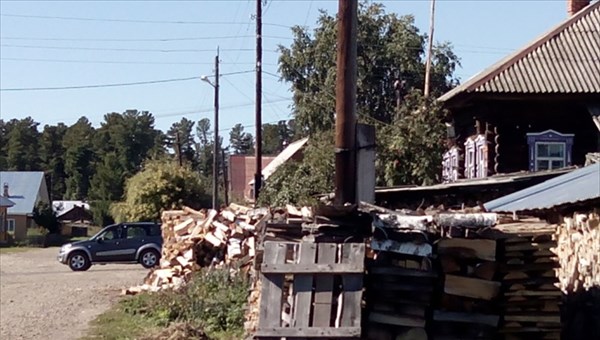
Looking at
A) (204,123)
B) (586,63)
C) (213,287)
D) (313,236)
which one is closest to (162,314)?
(213,287)

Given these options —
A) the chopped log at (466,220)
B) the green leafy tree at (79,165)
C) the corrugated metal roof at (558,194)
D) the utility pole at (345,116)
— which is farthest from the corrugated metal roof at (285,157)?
the green leafy tree at (79,165)

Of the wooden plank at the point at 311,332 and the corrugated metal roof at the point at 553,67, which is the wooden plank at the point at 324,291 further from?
Answer: the corrugated metal roof at the point at 553,67

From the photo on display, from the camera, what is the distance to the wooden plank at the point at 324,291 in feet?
37.3

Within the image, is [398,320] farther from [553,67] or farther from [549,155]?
[553,67]

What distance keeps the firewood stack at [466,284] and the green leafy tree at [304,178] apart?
21.8 m

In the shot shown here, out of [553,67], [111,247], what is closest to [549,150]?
[553,67]

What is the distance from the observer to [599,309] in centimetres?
1271

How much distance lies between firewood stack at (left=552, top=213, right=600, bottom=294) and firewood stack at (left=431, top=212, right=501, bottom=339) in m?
1.39

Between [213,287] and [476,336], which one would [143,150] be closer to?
[213,287]

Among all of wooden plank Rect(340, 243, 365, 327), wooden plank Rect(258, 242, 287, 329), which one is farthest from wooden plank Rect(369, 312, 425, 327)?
wooden plank Rect(258, 242, 287, 329)

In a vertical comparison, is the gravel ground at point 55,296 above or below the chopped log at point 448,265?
below

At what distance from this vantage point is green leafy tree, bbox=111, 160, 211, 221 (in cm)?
4947

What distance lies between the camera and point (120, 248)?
121ft

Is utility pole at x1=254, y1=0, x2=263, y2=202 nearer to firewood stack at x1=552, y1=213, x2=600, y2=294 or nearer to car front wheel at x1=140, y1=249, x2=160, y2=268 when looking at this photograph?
car front wheel at x1=140, y1=249, x2=160, y2=268
